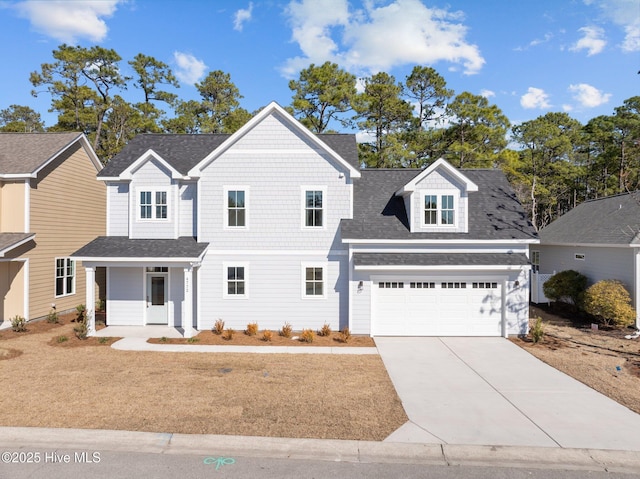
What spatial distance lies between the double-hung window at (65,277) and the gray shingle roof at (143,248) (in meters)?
4.19

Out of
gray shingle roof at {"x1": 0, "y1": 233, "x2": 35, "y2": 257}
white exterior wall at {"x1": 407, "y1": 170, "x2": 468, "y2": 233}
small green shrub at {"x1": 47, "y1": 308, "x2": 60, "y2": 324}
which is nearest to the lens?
gray shingle roof at {"x1": 0, "y1": 233, "x2": 35, "y2": 257}

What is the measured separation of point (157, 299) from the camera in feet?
52.4

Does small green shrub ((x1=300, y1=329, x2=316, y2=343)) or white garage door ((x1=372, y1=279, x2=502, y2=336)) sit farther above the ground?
white garage door ((x1=372, y1=279, x2=502, y2=336))

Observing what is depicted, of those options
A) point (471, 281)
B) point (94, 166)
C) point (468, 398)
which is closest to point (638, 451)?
point (468, 398)

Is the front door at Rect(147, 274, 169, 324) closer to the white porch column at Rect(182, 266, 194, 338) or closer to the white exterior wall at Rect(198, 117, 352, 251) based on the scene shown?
the white porch column at Rect(182, 266, 194, 338)

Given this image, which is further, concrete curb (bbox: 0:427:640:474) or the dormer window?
the dormer window

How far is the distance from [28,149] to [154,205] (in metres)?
7.63

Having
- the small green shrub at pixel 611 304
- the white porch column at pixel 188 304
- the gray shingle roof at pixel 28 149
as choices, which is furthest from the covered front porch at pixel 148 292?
the small green shrub at pixel 611 304

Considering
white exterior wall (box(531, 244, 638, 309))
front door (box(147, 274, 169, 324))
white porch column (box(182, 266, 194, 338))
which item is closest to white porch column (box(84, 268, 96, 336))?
front door (box(147, 274, 169, 324))

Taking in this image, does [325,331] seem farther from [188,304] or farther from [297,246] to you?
[188,304]

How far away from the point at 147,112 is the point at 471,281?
3310cm

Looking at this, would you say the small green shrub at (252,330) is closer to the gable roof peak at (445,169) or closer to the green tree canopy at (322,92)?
the gable roof peak at (445,169)

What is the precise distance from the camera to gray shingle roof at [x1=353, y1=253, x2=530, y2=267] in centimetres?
1412

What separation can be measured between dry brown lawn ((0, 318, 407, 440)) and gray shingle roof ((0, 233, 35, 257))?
402cm
